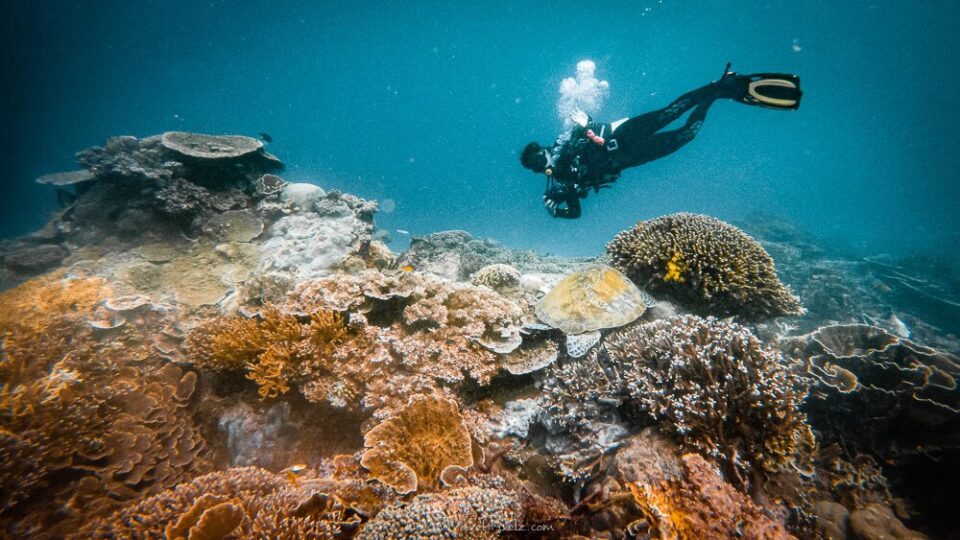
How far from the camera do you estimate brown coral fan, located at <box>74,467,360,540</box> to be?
2.40 metres

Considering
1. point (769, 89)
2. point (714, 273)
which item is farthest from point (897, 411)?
point (769, 89)

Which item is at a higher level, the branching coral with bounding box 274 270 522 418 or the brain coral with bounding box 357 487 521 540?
the branching coral with bounding box 274 270 522 418

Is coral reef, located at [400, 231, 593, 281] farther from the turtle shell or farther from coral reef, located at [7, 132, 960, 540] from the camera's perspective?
the turtle shell

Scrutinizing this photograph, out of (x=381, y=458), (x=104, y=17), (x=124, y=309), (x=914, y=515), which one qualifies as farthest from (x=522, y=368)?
(x=104, y=17)

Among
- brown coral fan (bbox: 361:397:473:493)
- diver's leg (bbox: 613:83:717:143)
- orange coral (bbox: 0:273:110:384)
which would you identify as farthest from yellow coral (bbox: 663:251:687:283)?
orange coral (bbox: 0:273:110:384)

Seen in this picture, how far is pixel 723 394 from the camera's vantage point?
301 cm

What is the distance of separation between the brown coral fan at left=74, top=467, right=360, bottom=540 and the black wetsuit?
8024 millimetres

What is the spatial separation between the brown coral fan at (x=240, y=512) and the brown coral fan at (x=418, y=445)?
41 centimetres

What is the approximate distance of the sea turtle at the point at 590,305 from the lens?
4383mm

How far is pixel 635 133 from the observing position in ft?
33.7

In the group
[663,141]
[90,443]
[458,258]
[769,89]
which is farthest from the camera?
[663,141]

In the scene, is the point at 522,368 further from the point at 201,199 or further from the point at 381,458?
the point at 201,199

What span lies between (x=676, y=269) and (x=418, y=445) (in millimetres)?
4202

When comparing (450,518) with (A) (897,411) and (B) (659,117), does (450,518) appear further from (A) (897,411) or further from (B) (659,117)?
(B) (659,117)
